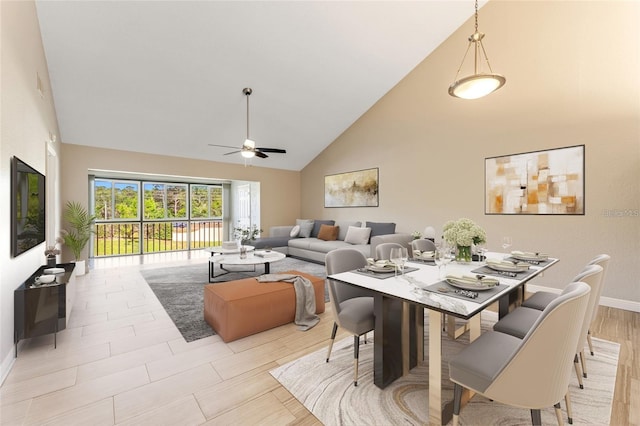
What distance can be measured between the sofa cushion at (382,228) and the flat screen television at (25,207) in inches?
196

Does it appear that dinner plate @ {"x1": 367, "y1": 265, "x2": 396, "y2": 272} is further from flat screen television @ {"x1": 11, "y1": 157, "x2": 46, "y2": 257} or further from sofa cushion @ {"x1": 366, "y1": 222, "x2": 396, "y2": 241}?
sofa cushion @ {"x1": 366, "y1": 222, "x2": 396, "y2": 241}

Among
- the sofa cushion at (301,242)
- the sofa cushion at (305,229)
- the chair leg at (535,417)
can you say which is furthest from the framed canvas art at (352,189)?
the chair leg at (535,417)

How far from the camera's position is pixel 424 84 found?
5.08 metres

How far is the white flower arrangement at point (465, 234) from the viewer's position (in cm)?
220

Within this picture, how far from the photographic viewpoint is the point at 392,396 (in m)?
1.77

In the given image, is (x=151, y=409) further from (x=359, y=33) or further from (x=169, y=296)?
(x=359, y=33)

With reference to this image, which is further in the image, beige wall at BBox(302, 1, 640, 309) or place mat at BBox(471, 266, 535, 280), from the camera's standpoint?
beige wall at BBox(302, 1, 640, 309)

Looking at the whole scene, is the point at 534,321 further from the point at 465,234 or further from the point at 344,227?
the point at 344,227

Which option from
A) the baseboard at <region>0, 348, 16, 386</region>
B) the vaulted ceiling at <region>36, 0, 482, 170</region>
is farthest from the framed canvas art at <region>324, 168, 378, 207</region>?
the baseboard at <region>0, 348, 16, 386</region>

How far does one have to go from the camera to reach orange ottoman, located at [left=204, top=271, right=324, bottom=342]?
2.50m

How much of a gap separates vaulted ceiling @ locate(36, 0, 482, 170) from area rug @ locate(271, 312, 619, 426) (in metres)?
4.07

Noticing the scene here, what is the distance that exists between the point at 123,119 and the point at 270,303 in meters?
4.48

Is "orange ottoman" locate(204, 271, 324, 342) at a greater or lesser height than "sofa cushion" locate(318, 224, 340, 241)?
lesser

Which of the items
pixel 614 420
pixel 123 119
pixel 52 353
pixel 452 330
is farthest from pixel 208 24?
pixel 614 420
